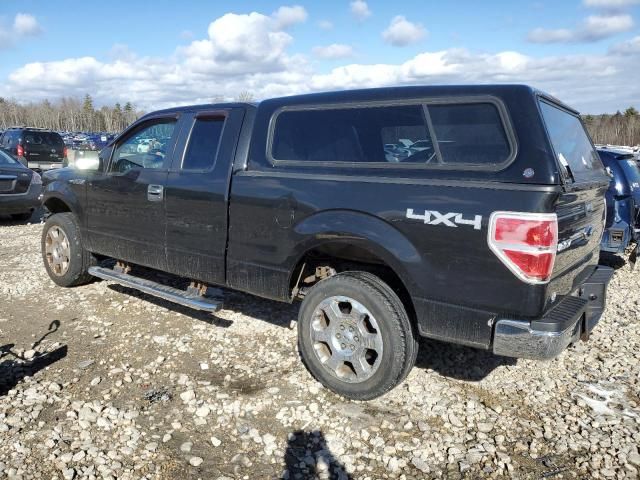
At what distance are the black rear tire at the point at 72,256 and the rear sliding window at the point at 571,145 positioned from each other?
476 centimetres

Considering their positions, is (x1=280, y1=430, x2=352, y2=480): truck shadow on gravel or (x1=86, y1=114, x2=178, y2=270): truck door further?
(x1=86, y1=114, x2=178, y2=270): truck door

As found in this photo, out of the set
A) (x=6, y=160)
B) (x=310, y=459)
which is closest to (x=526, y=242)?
(x=310, y=459)

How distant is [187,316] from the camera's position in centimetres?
499

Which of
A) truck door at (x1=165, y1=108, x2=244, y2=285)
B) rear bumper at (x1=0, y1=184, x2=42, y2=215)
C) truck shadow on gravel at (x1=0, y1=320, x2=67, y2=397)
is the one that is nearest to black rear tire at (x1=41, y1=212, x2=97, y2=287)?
truck shadow on gravel at (x1=0, y1=320, x2=67, y2=397)

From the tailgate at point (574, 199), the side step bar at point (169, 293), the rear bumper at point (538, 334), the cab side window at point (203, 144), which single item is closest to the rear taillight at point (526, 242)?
the tailgate at point (574, 199)

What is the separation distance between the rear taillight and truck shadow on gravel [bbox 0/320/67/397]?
11.0 ft

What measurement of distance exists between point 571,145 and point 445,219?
1272 millimetres

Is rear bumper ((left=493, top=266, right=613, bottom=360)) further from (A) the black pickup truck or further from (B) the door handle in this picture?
(B) the door handle

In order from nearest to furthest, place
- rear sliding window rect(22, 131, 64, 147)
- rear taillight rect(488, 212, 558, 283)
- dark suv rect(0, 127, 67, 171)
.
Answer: rear taillight rect(488, 212, 558, 283) → dark suv rect(0, 127, 67, 171) → rear sliding window rect(22, 131, 64, 147)

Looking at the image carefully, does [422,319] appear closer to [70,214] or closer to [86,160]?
[86,160]

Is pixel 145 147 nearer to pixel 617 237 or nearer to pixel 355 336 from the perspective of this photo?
pixel 355 336

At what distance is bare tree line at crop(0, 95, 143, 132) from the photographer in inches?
4139

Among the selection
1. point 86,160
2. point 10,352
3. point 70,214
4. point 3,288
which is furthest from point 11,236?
point 10,352

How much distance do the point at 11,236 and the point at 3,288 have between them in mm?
3611
